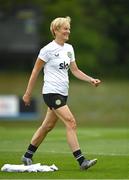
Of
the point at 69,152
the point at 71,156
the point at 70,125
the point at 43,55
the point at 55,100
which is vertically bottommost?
the point at 69,152

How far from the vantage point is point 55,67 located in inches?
544

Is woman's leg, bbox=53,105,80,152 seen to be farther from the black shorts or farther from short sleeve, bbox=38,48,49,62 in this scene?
short sleeve, bbox=38,48,49,62

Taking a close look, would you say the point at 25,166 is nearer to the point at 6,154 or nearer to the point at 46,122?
the point at 46,122

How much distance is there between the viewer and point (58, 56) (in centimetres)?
1384

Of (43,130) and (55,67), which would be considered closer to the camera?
(55,67)

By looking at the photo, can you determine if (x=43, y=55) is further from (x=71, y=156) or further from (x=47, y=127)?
(x=71, y=156)

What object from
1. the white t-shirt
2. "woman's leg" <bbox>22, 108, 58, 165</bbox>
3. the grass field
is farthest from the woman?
the grass field

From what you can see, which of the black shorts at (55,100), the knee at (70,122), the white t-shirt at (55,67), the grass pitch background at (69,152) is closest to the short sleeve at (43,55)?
the white t-shirt at (55,67)

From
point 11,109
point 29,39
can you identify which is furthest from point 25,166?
point 29,39

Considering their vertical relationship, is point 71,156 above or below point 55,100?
below

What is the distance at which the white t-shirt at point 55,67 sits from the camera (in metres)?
13.8

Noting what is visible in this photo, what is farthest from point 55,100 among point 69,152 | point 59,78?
point 69,152

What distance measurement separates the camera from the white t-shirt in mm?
13805

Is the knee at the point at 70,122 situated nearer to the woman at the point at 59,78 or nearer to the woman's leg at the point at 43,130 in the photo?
the woman at the point at 59,78
